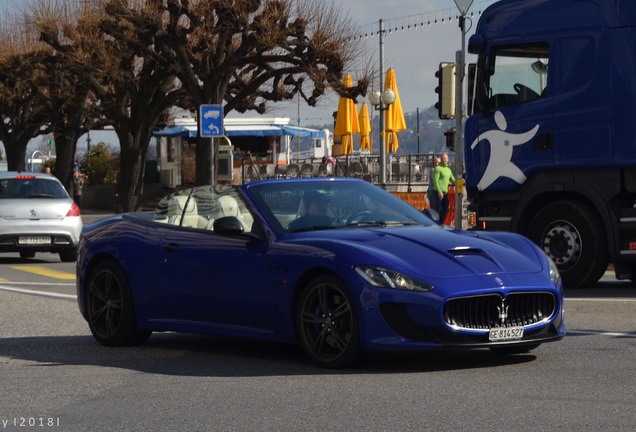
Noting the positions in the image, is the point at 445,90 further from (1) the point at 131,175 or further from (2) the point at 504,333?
(1) the point at 131,175

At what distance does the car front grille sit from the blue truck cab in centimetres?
685

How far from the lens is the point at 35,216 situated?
77.5ft

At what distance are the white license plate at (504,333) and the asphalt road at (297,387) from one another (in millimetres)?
216

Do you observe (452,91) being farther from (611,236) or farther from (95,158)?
(95,158)

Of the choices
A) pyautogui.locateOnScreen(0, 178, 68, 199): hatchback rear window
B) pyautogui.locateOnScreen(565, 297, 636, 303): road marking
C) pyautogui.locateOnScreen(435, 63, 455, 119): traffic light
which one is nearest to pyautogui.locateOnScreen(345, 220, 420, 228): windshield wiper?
pyautogui.locateOnScreen(565, 297, 636, 303): road marking

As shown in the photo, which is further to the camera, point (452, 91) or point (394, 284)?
point (452, 91)

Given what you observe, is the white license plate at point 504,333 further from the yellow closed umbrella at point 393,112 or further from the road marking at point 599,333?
the yellow closed umbrella at point 393,112

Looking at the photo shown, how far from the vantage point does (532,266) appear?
9164 millimetres

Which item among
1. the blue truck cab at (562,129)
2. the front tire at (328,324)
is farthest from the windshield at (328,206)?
the blue truck cab at (562,129)

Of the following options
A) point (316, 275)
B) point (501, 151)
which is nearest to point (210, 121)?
point (501, 151)

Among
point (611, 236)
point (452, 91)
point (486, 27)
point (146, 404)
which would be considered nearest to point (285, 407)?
point (146, 404)

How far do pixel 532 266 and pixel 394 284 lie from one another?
1.06m

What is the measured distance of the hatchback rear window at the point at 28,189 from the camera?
23938mm

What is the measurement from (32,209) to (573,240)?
35.7 ft
